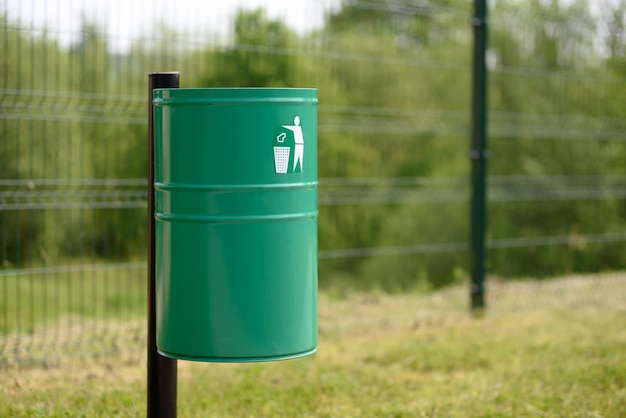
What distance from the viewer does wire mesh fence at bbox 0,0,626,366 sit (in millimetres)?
6438

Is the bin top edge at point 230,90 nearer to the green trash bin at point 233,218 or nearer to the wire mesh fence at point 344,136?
the green trash bin at point 233,218

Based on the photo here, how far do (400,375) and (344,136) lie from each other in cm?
457

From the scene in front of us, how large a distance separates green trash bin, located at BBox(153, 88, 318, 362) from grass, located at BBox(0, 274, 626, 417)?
139cm

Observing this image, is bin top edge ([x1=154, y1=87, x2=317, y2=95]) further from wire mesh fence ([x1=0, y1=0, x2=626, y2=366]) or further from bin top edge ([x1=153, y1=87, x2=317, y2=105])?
wire mesh fence ([x1=0, y1=0, x2=626, y2=366])

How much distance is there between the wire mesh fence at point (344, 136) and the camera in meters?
6.44

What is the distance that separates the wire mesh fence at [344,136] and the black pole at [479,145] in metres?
0.48

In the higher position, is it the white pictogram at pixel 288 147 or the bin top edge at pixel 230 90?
the bin top edge at pixel 230 90

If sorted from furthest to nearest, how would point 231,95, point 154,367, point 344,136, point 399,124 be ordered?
point 344,136, point 399,124, point 154,367, point 231,95

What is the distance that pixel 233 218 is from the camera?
338 centimetres

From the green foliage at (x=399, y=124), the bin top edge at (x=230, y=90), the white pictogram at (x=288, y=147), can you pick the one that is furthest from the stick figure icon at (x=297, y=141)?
the green foliage at (x=399, y=124)

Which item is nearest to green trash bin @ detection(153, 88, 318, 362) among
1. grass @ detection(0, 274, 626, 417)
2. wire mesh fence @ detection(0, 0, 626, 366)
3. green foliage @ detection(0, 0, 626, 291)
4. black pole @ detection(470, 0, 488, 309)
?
grass @ detection(0, 274, 626, 417)

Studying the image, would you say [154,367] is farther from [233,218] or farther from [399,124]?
[399,124]

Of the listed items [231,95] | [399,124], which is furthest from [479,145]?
[231,95]

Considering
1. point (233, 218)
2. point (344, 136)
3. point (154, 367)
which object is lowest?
point (154, 367)
